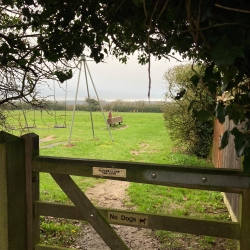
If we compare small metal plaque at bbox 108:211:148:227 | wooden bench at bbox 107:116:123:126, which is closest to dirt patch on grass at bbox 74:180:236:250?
small metal plaque at bbox 108:211:148:227

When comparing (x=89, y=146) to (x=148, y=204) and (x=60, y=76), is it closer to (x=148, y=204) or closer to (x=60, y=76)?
(x=148, y=204)

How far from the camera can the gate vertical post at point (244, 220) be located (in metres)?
1.59

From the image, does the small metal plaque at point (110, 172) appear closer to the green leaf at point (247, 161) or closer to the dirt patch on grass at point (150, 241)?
the green leaf at point (247, 161)

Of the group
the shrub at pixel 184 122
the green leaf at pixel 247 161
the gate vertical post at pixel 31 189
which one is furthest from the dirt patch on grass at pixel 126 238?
the shrub at pixel 184 122

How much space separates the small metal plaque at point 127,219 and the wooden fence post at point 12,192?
62cm

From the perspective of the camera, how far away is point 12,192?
1866 millimetres

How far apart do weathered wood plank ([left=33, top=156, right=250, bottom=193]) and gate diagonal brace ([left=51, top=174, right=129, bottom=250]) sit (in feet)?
0.33

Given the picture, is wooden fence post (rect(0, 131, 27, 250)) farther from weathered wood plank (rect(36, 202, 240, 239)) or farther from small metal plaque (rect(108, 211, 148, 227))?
small metal plaque (rect(108, 211, 148, 227))

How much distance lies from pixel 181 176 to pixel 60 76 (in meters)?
1.82

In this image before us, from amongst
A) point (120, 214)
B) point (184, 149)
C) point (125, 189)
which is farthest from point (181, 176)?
point (184, 149)

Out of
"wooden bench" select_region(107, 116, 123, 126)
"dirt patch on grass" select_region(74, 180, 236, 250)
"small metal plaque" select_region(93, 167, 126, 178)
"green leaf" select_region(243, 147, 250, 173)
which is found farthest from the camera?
"wooden bench" select_region(107, 116, 123, 126)

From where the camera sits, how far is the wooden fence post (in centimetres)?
181

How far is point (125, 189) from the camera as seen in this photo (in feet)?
20.6

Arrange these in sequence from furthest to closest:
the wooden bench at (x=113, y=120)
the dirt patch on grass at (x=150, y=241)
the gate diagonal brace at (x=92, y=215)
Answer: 1. the wooden bench at (x=113, y=120)
2. the dirt patch on grass at (x=150, y=241)
3. the gate diagonal brace at (x=92, y=215)
